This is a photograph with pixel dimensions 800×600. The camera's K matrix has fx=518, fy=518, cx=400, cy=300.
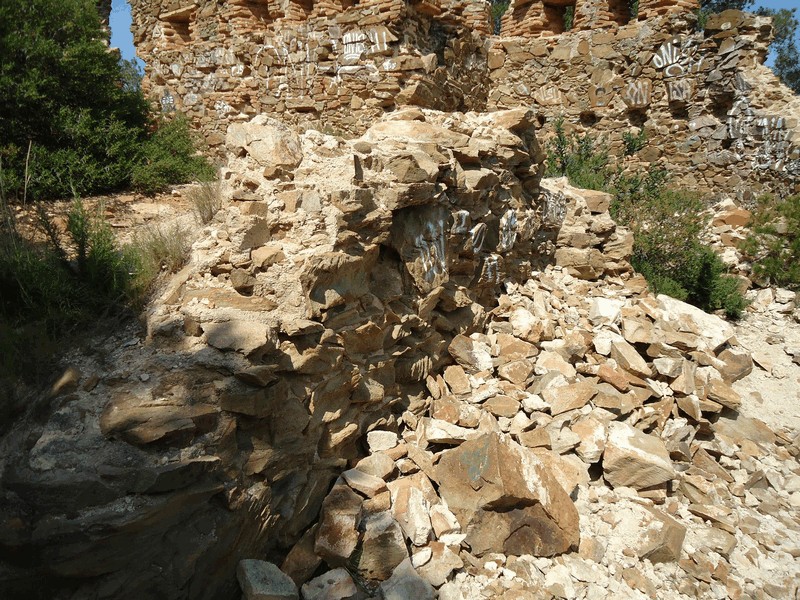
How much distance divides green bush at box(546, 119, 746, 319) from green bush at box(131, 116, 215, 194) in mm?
5952

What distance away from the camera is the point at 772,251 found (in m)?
7.74

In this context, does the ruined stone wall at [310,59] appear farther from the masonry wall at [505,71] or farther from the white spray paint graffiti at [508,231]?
the white spray paint graffiti at [508,231]

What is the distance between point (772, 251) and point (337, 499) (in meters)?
7.83

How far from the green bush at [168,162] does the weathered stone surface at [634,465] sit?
4.87 metres

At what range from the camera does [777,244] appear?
7.70 m

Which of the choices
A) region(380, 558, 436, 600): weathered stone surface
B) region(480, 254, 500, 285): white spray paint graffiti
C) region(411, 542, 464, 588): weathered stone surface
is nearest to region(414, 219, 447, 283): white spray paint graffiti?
region(480, 254, 500, 285): white spray paint graffiti

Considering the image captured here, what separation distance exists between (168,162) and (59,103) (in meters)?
1.17

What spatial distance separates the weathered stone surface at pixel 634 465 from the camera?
11.7 feet

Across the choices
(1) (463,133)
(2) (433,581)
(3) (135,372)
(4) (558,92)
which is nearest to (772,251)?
(4) (558,92)

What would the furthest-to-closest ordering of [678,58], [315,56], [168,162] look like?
1. [678,58]
2. [315,56]
3. [168,162]

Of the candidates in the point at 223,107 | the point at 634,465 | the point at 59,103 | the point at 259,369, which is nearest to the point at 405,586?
the point at 259,369

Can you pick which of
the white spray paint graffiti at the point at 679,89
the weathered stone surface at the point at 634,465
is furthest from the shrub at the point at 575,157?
the weathered stone surface at the point at 634,465

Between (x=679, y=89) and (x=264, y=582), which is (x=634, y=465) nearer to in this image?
(x=264, y=582)

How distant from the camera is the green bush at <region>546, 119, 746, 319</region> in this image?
7227 mm
